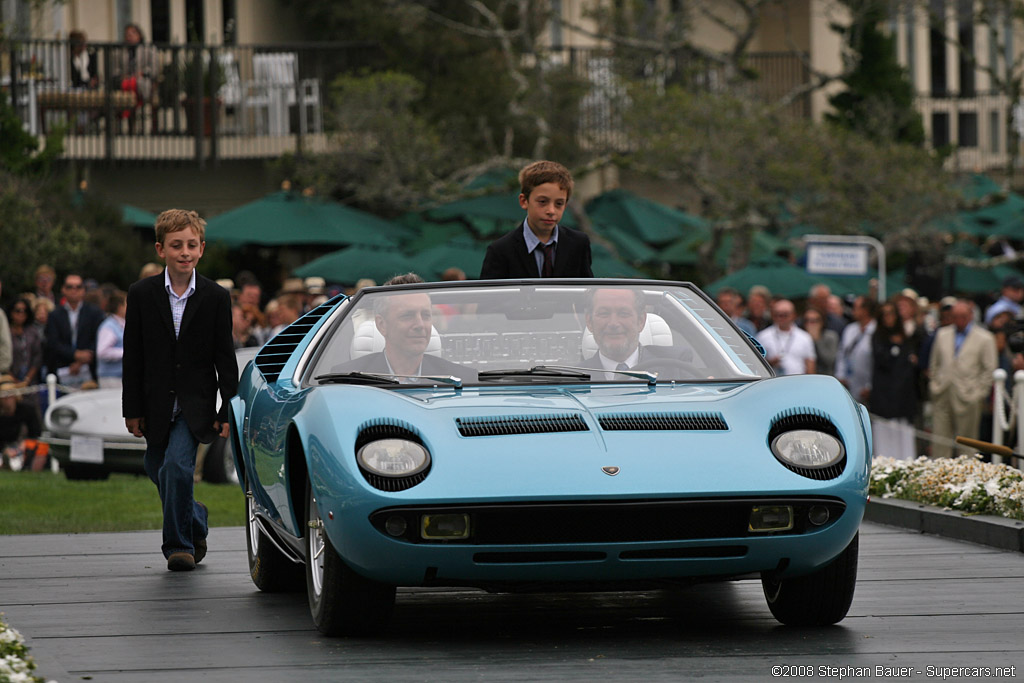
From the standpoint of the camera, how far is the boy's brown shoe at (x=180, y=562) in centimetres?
890

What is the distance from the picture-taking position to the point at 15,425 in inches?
723

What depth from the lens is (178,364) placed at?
29.5 ft

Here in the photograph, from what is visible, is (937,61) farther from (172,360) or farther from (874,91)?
(172,360)

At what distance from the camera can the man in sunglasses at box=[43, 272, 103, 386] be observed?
18.1 m

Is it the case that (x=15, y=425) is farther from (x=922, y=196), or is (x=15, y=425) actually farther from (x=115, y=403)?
(x=922, y=196)

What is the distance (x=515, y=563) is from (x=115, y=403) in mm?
10860

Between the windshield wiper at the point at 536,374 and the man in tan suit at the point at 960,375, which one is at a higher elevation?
the windshield wiper at the point at 536,374

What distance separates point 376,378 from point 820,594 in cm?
184

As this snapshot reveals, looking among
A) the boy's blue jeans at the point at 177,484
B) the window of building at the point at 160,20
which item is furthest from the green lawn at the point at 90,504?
the window of building at the point at 160,20

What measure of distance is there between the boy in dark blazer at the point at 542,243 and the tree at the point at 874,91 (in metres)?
27.4

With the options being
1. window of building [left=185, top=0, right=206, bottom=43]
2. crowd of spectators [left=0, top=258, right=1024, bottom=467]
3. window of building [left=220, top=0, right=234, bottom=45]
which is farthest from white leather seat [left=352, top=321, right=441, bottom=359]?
window of building [left=185, top=0, right=206, bottom=43]

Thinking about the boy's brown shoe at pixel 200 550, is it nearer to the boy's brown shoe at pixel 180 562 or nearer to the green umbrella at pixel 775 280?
the boy's brown shoe at pixel 180 562

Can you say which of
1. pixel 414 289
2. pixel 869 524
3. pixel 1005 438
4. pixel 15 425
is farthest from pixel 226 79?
pixel 414 289

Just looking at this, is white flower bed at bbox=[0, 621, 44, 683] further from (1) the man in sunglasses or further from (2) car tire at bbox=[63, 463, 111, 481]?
(1) the man in sunglasses
